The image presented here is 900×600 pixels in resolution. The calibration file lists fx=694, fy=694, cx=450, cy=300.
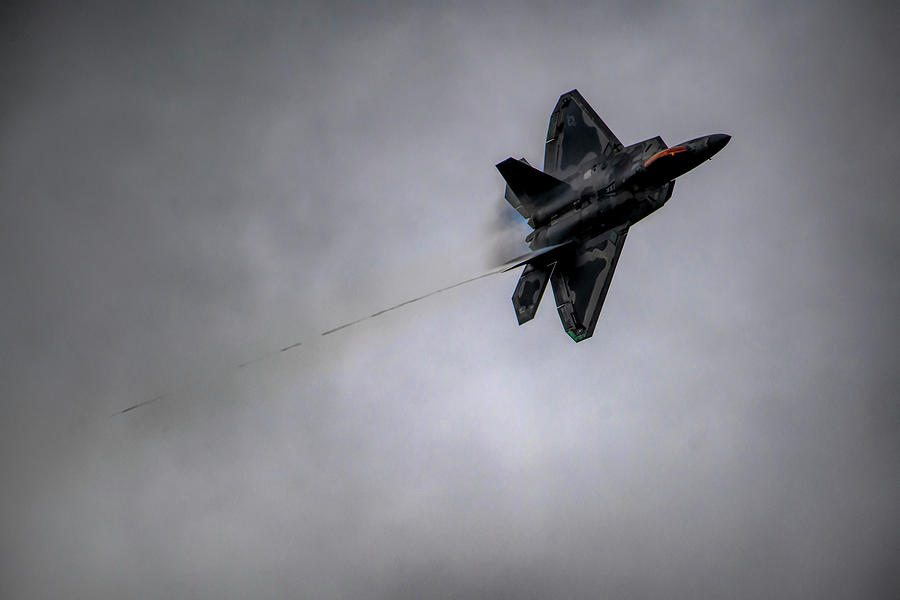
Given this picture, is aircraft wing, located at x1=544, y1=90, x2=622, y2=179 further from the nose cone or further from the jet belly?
the nose cone

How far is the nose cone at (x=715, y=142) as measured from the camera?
1368 inches

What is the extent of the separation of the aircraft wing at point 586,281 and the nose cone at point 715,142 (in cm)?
591

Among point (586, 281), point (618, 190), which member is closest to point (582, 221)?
point (618, 190)

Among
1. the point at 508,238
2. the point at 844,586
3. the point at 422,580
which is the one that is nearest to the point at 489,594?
the point at 422,580

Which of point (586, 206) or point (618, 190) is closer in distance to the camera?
point (618, 190)

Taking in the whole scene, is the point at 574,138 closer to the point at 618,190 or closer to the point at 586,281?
the point at 618,190

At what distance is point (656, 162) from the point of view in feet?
116

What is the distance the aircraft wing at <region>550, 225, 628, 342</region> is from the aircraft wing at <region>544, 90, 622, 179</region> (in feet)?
16.4

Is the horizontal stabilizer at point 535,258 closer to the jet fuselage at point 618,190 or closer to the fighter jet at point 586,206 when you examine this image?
the fighter jet at point 586,206

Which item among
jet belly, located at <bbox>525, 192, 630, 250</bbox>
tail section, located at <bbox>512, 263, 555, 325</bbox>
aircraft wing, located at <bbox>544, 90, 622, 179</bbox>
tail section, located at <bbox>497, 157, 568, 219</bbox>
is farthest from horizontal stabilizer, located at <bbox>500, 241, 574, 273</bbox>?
aircraft wing, located at <bbox>544, 90, 622, 179</bbox>

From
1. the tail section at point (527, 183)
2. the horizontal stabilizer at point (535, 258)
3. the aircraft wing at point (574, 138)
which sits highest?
the aircraft wing at point (574, 138)

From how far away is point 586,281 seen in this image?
1518 inches

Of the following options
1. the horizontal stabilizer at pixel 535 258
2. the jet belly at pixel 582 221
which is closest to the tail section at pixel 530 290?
the horizontal stabilizer at pixel 535 258

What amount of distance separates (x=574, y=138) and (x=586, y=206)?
6339 mm
